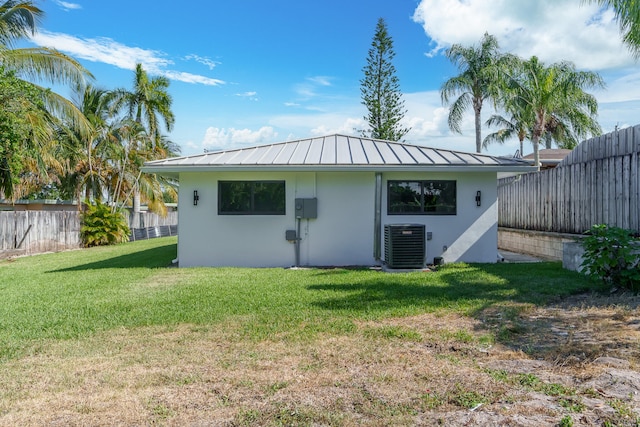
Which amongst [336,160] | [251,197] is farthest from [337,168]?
[251,197]

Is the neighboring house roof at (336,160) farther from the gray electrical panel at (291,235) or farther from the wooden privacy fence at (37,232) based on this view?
the wooden privacy fence at (37,232)

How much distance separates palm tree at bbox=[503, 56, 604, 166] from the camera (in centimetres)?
1802

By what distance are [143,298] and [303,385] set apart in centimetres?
417

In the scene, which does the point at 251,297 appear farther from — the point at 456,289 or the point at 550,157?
the point at 550,157

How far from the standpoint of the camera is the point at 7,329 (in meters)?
Answer: 4.93

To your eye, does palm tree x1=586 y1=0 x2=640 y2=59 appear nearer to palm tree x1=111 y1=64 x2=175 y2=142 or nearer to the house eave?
the house eave

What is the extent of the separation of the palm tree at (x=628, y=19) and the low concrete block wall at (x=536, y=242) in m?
3.86

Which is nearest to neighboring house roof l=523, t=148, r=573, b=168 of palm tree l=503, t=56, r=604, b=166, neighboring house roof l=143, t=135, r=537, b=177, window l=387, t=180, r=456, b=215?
palm tree l=503, t=56, r=604, b=166

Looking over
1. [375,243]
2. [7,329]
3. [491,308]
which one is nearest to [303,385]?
[491,308]

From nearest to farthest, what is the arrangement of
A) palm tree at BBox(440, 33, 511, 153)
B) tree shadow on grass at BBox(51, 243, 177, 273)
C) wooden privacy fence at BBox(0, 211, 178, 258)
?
tree shadow on grass at BBox(51, 243, 177, 273) → wooden privacy fence at BBox(0, 211, 178, 258) → palm tree at BBox(440, 33, 511, 153)

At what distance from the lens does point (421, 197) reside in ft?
33.1

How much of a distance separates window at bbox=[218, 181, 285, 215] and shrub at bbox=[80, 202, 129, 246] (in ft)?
33.6

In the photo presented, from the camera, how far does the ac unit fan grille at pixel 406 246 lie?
349 inches

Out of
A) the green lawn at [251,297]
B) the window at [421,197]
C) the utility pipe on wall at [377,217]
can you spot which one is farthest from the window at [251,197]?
the window at [421,197]
